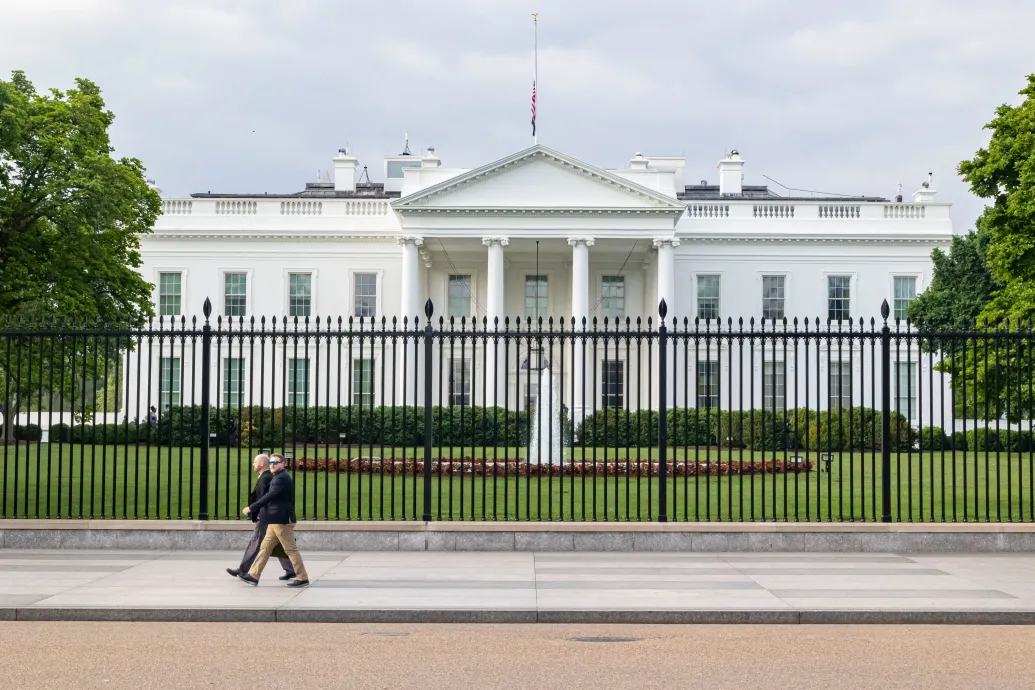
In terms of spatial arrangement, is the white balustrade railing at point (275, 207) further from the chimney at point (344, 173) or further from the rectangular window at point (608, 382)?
the rectangular window at point (608, 382)

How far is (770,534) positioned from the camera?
13398mm

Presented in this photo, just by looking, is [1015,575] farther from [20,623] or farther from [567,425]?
[567,425]

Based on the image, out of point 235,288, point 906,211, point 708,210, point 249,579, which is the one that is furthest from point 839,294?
point 249,579

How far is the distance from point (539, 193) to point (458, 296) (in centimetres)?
718

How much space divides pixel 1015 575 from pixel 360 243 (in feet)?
139

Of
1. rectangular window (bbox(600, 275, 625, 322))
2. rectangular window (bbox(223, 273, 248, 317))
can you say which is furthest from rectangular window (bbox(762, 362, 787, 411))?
rectangular window (bbox(223, 273, 248, 317))

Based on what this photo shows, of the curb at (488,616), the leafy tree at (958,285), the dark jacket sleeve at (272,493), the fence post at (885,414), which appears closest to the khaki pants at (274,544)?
the dark jacket sleeve at (272,493)

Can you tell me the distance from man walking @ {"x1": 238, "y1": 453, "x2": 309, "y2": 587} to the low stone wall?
2781mm

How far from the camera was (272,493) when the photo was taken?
1058 centimetres

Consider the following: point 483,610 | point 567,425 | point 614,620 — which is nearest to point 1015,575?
point 614,620

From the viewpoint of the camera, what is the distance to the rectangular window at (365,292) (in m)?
51.3

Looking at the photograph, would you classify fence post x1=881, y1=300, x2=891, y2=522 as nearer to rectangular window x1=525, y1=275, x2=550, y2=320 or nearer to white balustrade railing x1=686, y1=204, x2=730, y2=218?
rectangular window x1=525, y1=275, x2=550, y2=320

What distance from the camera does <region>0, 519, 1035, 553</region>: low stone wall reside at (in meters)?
13.4

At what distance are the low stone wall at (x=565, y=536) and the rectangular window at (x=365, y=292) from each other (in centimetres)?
3809
